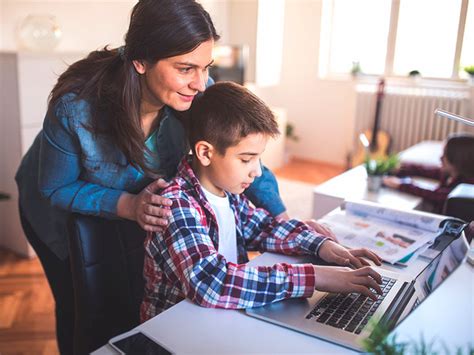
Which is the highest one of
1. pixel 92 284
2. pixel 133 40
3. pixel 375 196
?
pixel 133 40

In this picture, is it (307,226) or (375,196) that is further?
(375,196)

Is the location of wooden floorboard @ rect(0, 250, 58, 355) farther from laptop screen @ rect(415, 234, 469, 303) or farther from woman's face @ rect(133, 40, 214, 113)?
laptop screen @ rect(415, 234, 469, 303)

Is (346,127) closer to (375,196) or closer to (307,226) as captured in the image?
(375,196)

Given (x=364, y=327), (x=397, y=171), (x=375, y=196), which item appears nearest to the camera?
(x=364, y=327)

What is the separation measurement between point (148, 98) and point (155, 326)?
56 centimetres

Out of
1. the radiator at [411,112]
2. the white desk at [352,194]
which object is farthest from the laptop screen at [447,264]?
the radiator at [411,112]

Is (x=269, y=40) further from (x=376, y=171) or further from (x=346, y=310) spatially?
(x=346, y=310)

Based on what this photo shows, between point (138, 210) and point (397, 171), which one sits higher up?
point (138, 210)

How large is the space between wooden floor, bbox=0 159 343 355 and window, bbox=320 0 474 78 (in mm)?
3448

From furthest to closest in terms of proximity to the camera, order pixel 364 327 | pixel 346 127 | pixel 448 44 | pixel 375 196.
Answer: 1. pixel 346 127
2. pixel 448 44
3. pixel 375 196
4. pixel 364 327

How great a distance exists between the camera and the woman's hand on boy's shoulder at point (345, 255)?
1.08 meters

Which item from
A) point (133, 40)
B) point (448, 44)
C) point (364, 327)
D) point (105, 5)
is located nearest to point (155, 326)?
point (364, 327)

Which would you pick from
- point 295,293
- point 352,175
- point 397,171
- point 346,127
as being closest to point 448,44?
point 346,127

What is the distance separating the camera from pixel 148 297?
106 cm
